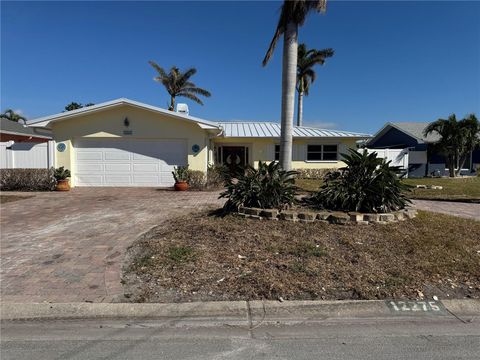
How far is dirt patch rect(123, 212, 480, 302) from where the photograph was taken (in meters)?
3.97

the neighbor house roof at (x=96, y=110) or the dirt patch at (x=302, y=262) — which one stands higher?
the neighbor house roof at (x=96, y=110)

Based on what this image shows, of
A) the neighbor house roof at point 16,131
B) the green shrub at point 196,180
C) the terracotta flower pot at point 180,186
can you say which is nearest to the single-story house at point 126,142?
the green shrub at point 196,180

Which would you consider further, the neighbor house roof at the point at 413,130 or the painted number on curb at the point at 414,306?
the neighbor house roof at the point at 413,130

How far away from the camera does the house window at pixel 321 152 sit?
848 inches

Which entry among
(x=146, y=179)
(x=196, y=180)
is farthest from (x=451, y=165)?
(x=146, y=179)

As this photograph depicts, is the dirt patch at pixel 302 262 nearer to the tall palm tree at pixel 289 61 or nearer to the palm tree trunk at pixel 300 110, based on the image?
the tall palm tree at pixel 289 61

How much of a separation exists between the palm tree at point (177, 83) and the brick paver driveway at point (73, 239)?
2169cm

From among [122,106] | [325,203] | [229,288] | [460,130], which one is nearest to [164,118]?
[122,106]

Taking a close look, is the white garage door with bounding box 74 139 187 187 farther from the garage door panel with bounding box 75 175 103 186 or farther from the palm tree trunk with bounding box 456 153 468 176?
the palm tree trunk with bounding box 456 153 468 176

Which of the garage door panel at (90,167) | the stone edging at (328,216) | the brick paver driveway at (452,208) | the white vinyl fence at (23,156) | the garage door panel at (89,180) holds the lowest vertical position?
Answer: the brick paver driveway at (452,208)

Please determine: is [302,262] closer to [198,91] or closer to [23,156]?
[23,156]

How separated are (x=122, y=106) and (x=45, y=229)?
854cm

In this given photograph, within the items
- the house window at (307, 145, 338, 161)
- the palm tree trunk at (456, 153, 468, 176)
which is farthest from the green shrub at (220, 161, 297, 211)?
the palm tree trunk at (456, 153, 468, 176)

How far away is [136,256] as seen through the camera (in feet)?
17.0
